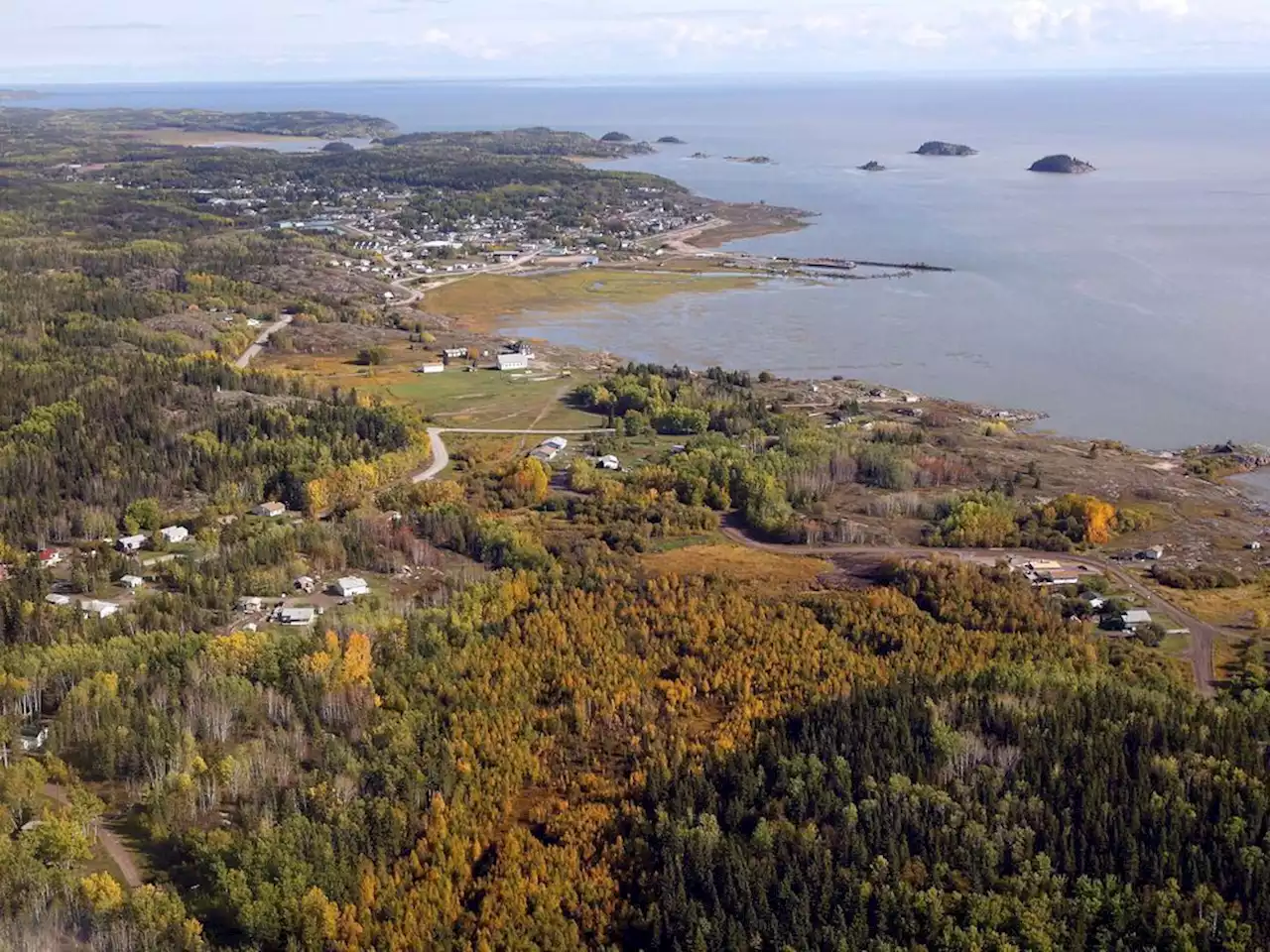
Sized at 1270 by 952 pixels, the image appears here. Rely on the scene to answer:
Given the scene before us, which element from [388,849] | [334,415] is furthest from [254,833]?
[334,415]

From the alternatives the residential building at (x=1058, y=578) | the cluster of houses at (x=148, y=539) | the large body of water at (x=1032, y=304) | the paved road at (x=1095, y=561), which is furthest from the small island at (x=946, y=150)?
the cluster of houses at (x=148, y=539)

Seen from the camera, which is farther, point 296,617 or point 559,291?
point 559,291

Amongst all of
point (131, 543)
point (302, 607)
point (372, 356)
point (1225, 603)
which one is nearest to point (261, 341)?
point (372, 356)

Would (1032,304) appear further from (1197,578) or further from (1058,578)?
(1058,578)

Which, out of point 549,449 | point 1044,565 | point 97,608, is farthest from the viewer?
point 549,449

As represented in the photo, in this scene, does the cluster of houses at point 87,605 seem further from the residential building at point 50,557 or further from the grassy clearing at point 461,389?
the grassy clearing at point 461,389

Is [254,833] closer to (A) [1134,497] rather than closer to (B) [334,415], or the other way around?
(B) [334,415]
